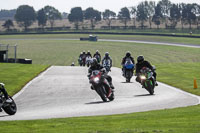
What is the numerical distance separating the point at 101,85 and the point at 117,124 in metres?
6.03

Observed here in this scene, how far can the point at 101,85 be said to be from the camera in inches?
640

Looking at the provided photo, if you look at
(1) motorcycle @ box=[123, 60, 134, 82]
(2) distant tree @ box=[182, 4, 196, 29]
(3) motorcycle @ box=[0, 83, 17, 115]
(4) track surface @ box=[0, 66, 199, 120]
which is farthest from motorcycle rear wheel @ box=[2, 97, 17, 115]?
(2) distant tree @ box=[182, 4, 196, 29]

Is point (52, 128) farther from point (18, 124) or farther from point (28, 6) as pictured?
point (28, 6)

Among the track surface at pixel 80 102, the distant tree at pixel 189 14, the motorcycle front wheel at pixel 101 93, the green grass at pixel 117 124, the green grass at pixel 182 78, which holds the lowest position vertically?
the green grass at pixel 182 78

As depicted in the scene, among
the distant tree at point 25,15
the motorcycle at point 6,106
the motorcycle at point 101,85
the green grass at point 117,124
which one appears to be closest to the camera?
the green grass at point 117,124

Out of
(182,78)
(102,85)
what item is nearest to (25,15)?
(182,78)

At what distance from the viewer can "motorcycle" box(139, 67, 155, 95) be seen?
19.1 meters

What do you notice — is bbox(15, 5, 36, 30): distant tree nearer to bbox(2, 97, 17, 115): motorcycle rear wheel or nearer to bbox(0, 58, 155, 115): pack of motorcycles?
bbox(0, 58, 155, 115): pack of motorcycles

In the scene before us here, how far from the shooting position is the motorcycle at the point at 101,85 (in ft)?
52.5

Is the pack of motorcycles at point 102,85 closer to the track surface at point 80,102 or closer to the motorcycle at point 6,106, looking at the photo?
the motorcycle at point 6,106

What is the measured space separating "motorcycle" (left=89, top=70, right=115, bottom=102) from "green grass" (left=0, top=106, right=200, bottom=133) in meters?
4.21

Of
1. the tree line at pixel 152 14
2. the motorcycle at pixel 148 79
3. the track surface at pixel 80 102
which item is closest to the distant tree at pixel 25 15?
the tree line at pixel 152 14

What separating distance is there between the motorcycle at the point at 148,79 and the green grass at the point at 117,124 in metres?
7.14

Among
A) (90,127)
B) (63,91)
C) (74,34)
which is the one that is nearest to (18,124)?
(90,127)
